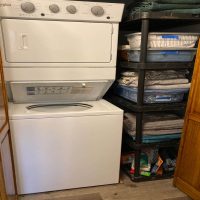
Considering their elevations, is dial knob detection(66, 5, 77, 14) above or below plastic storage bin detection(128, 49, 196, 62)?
above

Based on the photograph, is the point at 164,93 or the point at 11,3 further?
the point at 164,93

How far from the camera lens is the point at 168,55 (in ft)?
5.46

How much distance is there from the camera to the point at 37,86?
5.55 feet

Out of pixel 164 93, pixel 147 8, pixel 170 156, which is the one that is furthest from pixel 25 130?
pixel 170 156

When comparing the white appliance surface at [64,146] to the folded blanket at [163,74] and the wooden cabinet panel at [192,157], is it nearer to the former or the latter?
the folded blanket at [163,74]

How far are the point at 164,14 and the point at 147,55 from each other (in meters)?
0.32

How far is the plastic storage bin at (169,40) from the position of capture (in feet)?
5.30

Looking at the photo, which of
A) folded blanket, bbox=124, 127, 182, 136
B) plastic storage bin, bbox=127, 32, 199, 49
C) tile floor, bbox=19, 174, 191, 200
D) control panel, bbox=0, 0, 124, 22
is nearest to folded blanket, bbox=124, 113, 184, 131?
folded blanket, bbox=124, 127, 182, 136

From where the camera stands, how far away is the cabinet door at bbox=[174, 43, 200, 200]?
1529 mm

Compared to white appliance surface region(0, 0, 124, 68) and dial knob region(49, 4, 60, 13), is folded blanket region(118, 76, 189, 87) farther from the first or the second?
dial knob region(49, 4, 60, 13)

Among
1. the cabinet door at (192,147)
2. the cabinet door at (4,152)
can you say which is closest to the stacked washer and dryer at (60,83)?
the cabinet door at (4,152)

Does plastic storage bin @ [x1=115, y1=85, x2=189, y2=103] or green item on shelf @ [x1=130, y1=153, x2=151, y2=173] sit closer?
plastic storage bin @ [x1=115, y1=85, x2=189, y2=103]

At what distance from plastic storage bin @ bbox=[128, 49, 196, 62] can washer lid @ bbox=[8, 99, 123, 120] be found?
0.48 m

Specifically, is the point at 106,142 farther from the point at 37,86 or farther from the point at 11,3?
the point at 11,3
